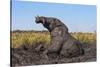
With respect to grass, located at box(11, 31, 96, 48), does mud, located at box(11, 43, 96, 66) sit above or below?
below

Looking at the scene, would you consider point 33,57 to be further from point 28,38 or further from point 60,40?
point 60,40

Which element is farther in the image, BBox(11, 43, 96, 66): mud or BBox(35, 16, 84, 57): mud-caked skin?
BBox(35, 16, 84, 57): mud-caked skin

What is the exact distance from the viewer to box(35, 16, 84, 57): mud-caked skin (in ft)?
8.44

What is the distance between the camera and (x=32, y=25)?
250 cm

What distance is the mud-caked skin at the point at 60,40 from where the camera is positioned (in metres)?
2.57

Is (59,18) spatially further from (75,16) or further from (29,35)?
(29,35)

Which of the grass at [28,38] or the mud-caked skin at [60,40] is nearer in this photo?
the grass at [28,38]

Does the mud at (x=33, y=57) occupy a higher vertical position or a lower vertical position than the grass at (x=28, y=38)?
lower

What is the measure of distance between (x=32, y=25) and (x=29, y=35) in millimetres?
122

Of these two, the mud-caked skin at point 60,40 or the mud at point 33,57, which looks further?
the mud-caked skin at point 60,40

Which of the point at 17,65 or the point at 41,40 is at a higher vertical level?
the point at 41,40

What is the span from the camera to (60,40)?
103 inches
